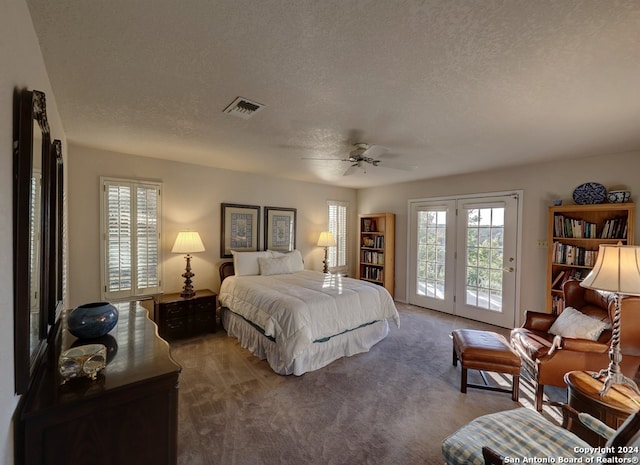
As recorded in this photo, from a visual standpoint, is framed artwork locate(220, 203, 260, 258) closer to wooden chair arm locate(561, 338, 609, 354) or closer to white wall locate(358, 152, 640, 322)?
white wall locate(358, 152, 640, 322)

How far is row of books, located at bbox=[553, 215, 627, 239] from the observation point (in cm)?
326

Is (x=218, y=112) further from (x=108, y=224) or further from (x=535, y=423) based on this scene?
(x=535, y=423)

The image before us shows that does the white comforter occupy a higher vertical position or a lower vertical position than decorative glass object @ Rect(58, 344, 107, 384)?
lower

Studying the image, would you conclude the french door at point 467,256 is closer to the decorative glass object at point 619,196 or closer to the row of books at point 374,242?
the row of books at point 374,242

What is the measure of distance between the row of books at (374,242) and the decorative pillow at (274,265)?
82.9 inches

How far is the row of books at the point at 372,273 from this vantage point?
5841 mm

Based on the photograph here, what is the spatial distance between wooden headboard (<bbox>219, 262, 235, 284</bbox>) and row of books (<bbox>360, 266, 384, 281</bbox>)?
2.91m

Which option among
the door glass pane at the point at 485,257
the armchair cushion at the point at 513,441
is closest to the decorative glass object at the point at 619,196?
the door glass pane at the point at 485,257

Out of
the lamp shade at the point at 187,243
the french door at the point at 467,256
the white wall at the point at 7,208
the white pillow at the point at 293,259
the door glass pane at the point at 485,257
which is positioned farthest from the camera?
the white pillow at the point at 293,259

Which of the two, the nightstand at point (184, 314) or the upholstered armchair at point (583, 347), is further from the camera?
the nightstand at point (184, 314)

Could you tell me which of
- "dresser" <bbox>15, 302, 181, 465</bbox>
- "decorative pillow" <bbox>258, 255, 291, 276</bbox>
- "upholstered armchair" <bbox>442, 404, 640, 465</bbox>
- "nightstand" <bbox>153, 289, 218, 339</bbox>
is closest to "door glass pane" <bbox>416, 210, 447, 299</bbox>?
"decorative pillow" <bbox>258, 255, 291, 276</bbox>

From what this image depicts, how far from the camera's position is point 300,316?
2803 mm

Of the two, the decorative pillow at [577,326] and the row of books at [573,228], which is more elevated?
the row of books at [573,228]

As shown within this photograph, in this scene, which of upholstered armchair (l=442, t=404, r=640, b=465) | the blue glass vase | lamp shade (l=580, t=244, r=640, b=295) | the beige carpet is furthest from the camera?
the beige carpet
